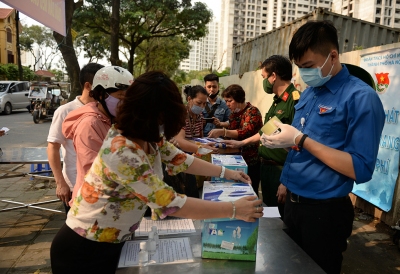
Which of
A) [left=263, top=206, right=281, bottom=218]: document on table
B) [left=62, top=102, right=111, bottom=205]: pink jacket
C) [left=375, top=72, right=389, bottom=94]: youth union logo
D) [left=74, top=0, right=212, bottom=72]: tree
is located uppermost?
[left=74, top=0, right=212, bottom=72]: tree

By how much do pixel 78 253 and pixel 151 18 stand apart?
49.1ft

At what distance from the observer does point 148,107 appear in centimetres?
122

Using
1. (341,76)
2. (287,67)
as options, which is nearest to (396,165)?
(287,67)

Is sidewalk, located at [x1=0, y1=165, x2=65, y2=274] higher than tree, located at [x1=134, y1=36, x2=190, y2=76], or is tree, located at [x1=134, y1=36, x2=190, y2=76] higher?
tree, located at [x1=134, y1=36, x2=190, y2=76]

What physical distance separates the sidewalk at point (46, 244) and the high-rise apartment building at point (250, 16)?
7883 centimetres

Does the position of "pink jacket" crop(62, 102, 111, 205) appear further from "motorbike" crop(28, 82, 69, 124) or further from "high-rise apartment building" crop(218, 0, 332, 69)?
"high-rise apartment building" crop(218, 0, 332, 69)

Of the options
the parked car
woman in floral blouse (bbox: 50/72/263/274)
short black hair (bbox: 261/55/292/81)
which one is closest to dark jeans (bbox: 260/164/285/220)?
short black hair (bbox: 261/55/292/81)

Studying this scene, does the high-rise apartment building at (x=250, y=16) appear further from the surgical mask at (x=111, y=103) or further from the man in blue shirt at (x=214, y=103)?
Answer: the surgical mask at (x=111, y=103)

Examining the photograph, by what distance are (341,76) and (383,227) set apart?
2.86 meters

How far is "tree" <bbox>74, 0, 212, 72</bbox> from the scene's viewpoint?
46.8ft

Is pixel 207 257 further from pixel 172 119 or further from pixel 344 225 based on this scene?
pixel 344 225

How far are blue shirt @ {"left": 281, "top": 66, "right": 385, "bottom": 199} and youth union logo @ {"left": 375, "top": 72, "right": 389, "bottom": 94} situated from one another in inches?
94.8

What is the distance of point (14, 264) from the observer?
9.59 ft

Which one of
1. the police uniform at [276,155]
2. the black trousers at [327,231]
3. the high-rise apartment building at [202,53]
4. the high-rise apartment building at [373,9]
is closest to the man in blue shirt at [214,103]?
the police uniform at [276,155]
